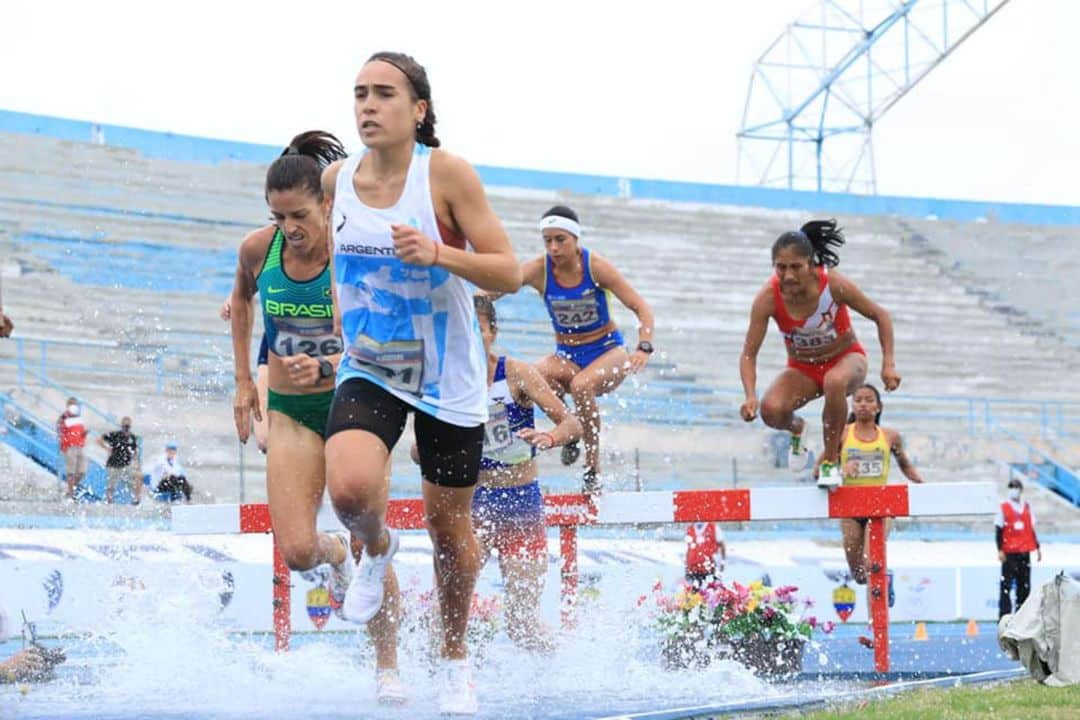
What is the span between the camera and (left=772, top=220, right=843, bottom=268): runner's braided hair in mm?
9766

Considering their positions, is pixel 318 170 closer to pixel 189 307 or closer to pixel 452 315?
pixel 452 315

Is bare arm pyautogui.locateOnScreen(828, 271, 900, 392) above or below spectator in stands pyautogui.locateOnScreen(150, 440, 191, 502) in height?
above

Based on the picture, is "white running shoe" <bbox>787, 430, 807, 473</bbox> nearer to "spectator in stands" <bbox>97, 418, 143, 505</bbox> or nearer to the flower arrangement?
the flower arrangement

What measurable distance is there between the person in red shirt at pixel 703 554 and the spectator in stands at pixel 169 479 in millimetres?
5656

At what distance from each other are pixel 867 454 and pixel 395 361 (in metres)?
7.07

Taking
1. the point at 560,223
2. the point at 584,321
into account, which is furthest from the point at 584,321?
the point at 560,223

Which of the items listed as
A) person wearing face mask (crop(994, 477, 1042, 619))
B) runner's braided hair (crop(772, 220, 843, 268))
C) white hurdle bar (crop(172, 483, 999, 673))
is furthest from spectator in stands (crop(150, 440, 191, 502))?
runner's braided hair (crop(772, 220, 843, 268))

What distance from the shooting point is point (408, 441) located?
23359 mm

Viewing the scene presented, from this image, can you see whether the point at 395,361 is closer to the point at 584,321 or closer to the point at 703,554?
the point at 584,321

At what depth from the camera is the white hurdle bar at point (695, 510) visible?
9812 mm

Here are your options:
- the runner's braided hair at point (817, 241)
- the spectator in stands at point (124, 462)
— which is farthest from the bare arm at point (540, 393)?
the spectator in stands at point (124, 462)

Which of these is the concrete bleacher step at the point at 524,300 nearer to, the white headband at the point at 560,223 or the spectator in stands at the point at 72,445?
the spectator in stands at the point at 72,445

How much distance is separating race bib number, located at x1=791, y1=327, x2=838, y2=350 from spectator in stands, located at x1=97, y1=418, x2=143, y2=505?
390 inches

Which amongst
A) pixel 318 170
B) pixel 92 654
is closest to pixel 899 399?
pixel 92 654
